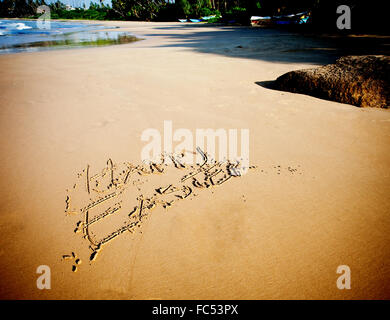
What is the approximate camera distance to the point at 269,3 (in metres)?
25.3

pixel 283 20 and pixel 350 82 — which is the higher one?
pixel 283 20

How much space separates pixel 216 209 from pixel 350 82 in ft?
11.0

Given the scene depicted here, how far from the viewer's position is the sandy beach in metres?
1.17

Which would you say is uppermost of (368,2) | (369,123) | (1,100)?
(368,2)

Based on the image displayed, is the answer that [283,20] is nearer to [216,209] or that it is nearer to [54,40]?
[54,40]

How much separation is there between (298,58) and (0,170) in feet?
25.0

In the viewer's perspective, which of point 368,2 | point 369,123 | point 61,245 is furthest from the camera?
point 368,2

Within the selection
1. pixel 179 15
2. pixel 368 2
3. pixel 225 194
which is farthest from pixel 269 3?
pixel 225 194

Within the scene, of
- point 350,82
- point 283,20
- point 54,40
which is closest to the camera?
point 350,82

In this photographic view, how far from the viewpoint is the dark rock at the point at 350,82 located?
10.3ft

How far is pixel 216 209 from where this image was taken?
159cm

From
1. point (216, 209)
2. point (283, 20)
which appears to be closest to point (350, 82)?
point (216, 209)

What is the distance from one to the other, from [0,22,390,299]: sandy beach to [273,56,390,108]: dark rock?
1.07 ft
